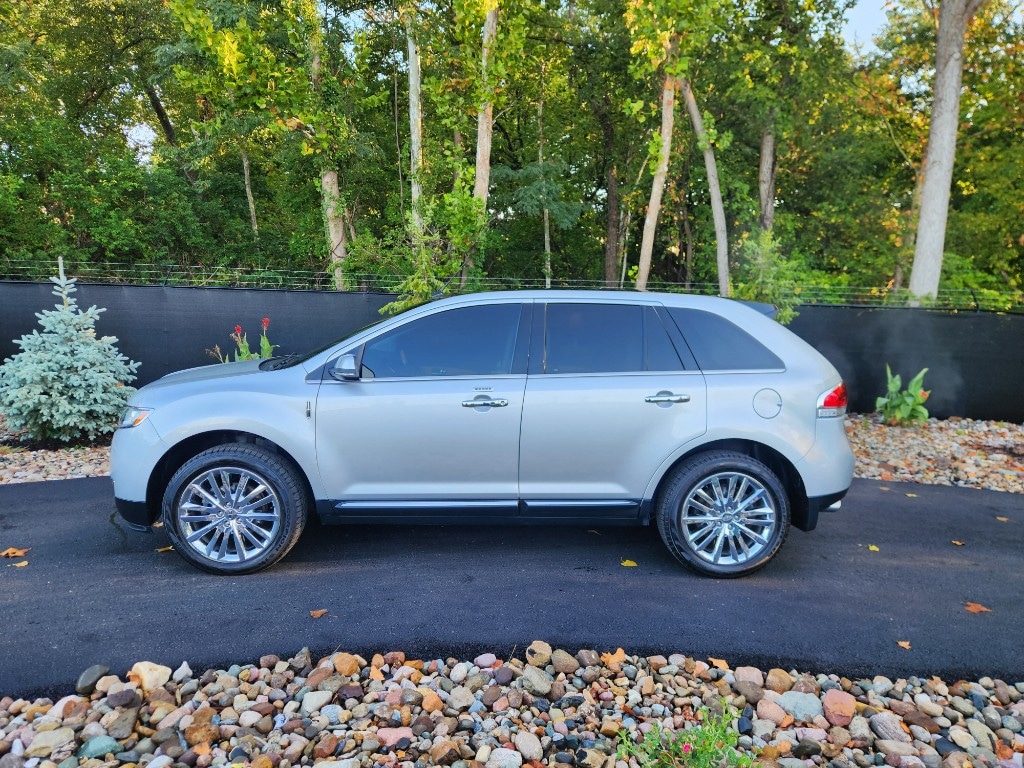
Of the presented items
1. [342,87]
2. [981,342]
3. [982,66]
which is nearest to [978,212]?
[982,66]

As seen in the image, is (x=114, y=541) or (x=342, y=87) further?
(x=342, y=87)

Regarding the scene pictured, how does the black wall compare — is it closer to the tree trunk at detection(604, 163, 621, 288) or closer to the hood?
the hood

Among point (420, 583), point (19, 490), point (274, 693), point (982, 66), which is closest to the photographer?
point (274, 693)

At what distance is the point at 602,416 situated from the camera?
13.0 feet

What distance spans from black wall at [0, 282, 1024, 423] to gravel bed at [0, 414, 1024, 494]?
2.33 ft

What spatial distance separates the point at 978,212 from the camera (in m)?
19.6

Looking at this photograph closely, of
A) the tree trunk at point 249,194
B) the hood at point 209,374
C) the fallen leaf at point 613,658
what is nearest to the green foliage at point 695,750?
the fallen leaf at point 613,658

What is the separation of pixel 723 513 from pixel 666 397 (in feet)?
2.62

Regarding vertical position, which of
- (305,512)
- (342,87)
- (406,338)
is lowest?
(305,512)

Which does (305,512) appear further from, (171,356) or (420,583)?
(171,356)

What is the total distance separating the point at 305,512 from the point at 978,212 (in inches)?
891

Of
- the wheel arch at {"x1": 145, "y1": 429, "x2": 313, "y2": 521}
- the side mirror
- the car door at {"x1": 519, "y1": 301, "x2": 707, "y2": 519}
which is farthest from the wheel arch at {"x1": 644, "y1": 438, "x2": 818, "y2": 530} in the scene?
the wheel arch at {"x1": 145, "y1": 429, "x2": 313, "y2": 521}

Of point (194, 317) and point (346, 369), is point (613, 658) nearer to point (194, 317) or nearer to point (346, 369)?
point (346, 369)

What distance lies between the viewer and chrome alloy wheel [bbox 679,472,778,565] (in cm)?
398
